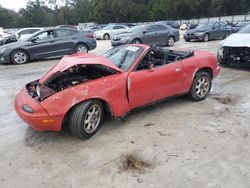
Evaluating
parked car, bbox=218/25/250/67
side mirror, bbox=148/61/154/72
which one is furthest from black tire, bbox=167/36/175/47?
side mirror, bbox=148/61/154/72

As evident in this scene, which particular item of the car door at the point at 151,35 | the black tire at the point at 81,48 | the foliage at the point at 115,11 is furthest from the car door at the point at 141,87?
the foliage at the point at 115,11

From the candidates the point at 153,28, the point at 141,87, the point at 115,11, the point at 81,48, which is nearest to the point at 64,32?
the point at 81,48

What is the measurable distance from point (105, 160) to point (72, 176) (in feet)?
1.74

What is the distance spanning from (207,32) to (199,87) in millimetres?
15156

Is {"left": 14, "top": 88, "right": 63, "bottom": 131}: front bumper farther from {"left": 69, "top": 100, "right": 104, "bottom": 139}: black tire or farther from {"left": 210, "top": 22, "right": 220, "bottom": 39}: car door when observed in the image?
{"left": 210, "top": 22, "right": 220, "bottom": 39}: car door

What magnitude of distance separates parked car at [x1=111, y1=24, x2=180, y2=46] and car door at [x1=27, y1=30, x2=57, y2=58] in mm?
4651

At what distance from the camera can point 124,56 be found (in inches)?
207

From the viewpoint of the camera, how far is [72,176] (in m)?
3.51

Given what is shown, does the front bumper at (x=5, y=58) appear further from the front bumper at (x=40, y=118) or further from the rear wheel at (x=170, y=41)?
the rear wheel at (x=170, y=41)

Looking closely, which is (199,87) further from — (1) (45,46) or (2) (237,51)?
(1) (45,46)

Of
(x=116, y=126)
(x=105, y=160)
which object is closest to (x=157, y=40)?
(x=116, y=126)

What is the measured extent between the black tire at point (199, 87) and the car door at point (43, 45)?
28.0ft

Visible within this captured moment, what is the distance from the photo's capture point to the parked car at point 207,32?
19672 mm

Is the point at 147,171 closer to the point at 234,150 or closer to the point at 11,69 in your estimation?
the point at 234,150
